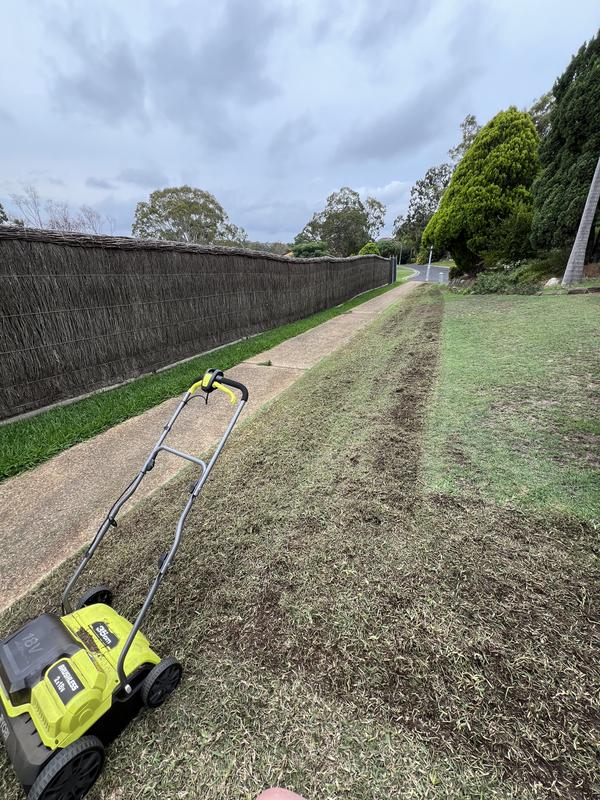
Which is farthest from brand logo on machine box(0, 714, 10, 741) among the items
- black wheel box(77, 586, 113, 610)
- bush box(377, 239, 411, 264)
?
bush box(377, 239, 411, 264)

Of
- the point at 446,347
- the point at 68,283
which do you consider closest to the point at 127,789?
the point at 68,283

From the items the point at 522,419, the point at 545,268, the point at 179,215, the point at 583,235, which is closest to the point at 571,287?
the point at 583,235

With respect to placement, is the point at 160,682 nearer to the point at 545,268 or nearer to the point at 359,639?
the point at 359,639

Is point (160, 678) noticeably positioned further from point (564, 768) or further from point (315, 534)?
point (564, 768)

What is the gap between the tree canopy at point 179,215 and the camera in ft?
107

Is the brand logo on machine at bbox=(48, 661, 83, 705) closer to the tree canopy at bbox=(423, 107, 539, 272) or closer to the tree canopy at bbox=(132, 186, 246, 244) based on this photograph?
A: the tree canopy at bbox=(423, 107, 539, 272)

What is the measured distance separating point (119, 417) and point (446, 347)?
5142 millimetres

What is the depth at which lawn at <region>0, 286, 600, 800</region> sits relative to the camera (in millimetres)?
1120

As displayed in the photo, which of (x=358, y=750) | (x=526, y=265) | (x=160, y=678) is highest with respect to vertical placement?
(x=526, y=265)

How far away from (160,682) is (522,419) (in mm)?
3359

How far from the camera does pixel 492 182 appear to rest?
1263 centimetres

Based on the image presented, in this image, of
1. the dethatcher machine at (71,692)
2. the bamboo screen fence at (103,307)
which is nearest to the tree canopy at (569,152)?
the bamboo screen fence at (103,307)

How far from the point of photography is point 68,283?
4004 mm

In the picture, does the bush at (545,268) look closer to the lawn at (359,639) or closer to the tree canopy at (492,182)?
the tree canopy at (492,182)
